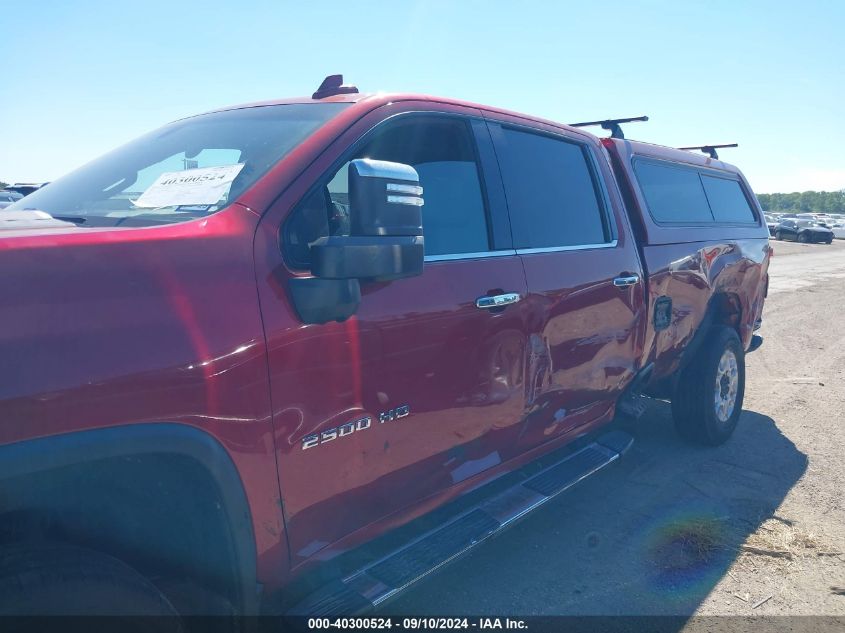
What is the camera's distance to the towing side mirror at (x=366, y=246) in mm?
2020

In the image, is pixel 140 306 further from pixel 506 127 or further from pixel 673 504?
pixel 673 504

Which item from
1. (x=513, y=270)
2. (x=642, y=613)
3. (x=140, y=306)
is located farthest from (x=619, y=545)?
(x=140, y=306)

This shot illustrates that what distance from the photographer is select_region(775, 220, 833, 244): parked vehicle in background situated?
40.1 meters

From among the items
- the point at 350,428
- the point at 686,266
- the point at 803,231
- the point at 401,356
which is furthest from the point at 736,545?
the point at 803,231

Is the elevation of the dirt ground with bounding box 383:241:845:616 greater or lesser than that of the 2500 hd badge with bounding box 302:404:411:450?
lesser

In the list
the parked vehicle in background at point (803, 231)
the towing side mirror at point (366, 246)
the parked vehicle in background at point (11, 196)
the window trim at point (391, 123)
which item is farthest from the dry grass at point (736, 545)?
the parked vehicle in background at point (803, 231)

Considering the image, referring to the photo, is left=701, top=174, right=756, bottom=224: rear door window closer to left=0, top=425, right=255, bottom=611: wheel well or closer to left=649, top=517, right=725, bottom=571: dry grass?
left=649, top=517, right=725, bottom=571: dry grass

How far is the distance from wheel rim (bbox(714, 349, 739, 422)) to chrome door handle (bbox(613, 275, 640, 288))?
1.50m

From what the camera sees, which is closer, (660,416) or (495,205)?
(495,205)

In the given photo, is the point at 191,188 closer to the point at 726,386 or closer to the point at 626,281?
the point at 626,281

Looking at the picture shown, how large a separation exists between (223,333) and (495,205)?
5.28 ft

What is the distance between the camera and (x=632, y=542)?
3732 mm

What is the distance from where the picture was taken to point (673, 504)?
4.19 m

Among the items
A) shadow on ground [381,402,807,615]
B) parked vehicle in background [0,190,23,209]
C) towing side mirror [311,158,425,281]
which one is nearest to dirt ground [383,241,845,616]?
shadow on ground [381,402,807,615]
